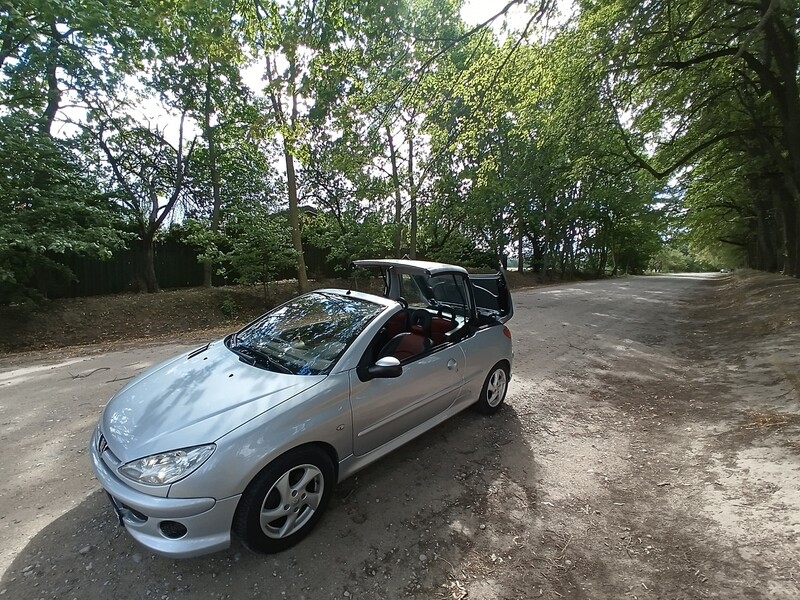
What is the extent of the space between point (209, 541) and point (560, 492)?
2.43 metres

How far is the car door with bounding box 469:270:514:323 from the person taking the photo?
4.87 meters

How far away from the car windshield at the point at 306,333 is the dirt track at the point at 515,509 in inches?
40.7

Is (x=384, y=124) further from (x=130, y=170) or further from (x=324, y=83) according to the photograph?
(x=130, y=170)

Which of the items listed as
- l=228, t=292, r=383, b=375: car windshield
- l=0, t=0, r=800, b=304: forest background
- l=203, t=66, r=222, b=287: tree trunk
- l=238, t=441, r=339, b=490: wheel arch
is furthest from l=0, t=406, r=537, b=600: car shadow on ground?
l=203, t=66, r=222, b=287: tree trunk

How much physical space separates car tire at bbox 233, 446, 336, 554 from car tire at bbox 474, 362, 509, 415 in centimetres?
207

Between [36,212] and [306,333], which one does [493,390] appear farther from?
[36,212]

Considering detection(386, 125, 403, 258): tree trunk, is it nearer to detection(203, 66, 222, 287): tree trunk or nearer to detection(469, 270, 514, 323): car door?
detection(203, 66, 222, 287): tree trunk

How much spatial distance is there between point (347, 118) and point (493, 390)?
6.53 meters

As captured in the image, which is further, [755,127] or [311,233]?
[311,233]

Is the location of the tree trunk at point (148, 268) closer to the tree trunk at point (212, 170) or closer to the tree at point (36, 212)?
the tree trunk at point (212, 170)

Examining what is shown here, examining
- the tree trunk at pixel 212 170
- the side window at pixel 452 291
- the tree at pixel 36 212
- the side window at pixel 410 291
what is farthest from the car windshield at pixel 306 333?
the tree trunk at pixel 212 170

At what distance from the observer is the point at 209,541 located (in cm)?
207

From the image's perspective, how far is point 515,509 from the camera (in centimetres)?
279

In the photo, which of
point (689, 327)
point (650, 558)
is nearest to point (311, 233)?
point (689, 327)
